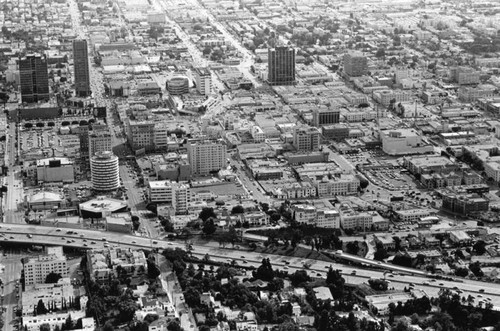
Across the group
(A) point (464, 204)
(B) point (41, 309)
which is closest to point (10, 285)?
(B) point (41, 309)

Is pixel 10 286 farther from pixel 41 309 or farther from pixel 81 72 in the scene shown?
pixel 81 72

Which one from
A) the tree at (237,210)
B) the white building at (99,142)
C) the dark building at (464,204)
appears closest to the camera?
the tree at (237,210)

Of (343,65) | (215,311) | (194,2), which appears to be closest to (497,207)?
(215,311)

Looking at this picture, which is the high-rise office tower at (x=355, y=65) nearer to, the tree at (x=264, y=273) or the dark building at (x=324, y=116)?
the dark building at (x=324, y=116)

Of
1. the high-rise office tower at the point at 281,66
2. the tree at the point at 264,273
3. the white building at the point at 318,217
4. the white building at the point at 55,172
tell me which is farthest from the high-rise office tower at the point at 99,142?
the high-rise office tower at the point at 281,66

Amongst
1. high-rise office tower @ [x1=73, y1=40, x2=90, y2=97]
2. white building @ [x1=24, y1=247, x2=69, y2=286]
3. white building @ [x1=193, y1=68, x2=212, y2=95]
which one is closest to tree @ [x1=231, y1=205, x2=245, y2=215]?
white building @ [x1=24, y1=247, x2=69, y2=286]

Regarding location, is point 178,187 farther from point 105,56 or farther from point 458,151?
point 105,56

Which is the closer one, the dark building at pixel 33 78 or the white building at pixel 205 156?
the white building at pixel 205 156
